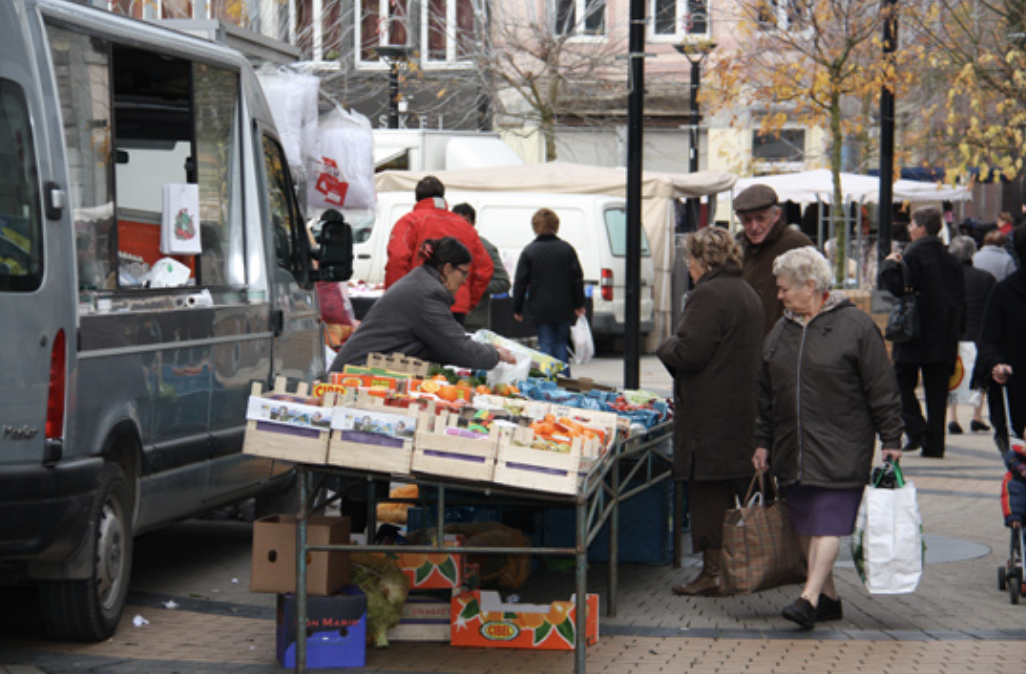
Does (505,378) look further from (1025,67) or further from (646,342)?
(646,342)

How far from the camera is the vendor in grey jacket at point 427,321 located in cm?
897

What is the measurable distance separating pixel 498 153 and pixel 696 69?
155 inches

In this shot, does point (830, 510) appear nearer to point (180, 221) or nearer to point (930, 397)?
point (180, 221)

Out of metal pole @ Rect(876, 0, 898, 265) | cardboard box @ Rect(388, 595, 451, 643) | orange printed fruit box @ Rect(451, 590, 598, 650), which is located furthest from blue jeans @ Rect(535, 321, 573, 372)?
orange printed fruit box @ Rect(451, 590, 598, 650)

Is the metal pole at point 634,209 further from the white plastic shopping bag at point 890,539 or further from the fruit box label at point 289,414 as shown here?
the fruit box label at point 289,414

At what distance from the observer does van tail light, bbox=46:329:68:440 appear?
684 cm

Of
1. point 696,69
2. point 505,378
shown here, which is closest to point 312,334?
point 505,378

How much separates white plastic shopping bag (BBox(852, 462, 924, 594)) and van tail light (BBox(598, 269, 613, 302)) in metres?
15.7

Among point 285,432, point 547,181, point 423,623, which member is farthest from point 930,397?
point 547,181

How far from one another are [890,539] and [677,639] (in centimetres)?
99

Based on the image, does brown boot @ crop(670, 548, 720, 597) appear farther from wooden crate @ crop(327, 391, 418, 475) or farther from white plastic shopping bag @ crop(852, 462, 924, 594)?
wooden crate @ crop(327, 391, 418, 475)

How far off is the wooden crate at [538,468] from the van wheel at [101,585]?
1668 mm

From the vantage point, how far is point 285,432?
6836 mm

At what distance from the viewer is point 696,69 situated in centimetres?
3069
